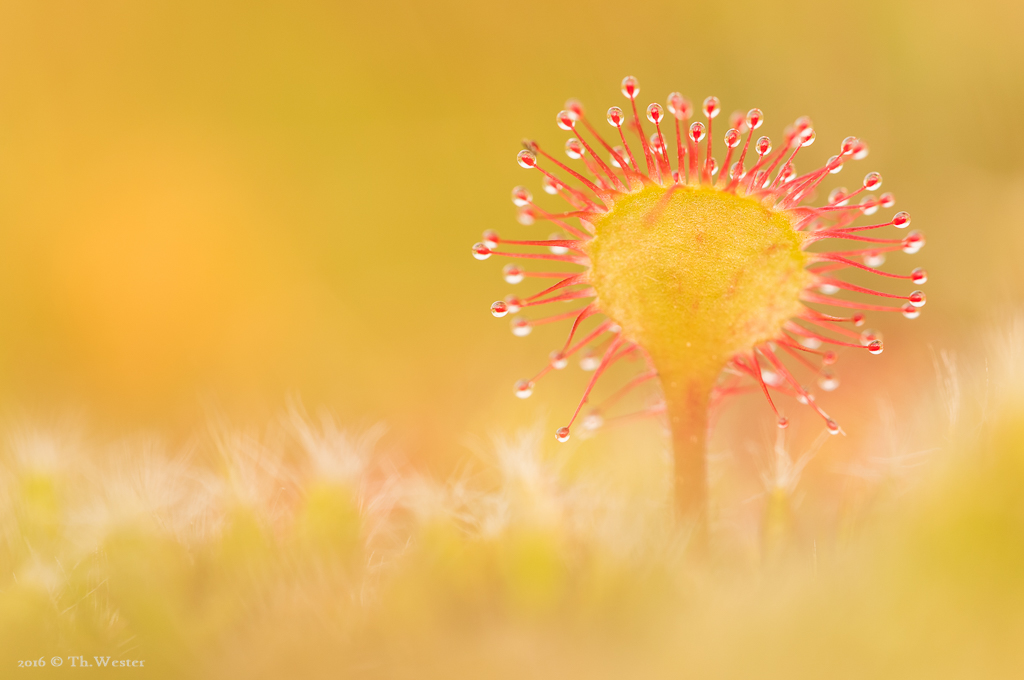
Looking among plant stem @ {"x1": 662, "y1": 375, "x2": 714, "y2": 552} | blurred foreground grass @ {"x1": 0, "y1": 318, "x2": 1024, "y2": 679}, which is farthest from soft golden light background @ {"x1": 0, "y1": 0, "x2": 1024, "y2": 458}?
plant stem @ {"x1": 662, "y1": 375, "x2": 714, "y2": 552}

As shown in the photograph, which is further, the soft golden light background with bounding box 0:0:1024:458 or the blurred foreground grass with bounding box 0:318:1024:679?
the soft golden light background with bounding box 0:0:1024:458

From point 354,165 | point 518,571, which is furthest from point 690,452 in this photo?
point 354,165

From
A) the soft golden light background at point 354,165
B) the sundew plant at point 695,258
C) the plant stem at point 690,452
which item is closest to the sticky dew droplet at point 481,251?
→ the sundew plant at point 695,258

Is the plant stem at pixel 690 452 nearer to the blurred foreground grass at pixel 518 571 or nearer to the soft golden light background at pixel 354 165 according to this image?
the blurred foreground grass at pixel 518 571

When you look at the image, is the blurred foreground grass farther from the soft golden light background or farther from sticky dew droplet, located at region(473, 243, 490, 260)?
the soft golden light background

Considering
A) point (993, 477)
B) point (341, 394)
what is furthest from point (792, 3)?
point (993, 477)

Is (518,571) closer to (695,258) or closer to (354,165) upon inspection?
(695,258)

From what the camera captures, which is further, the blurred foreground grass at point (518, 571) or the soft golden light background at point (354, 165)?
the soft golden light background at point (354, 165)
